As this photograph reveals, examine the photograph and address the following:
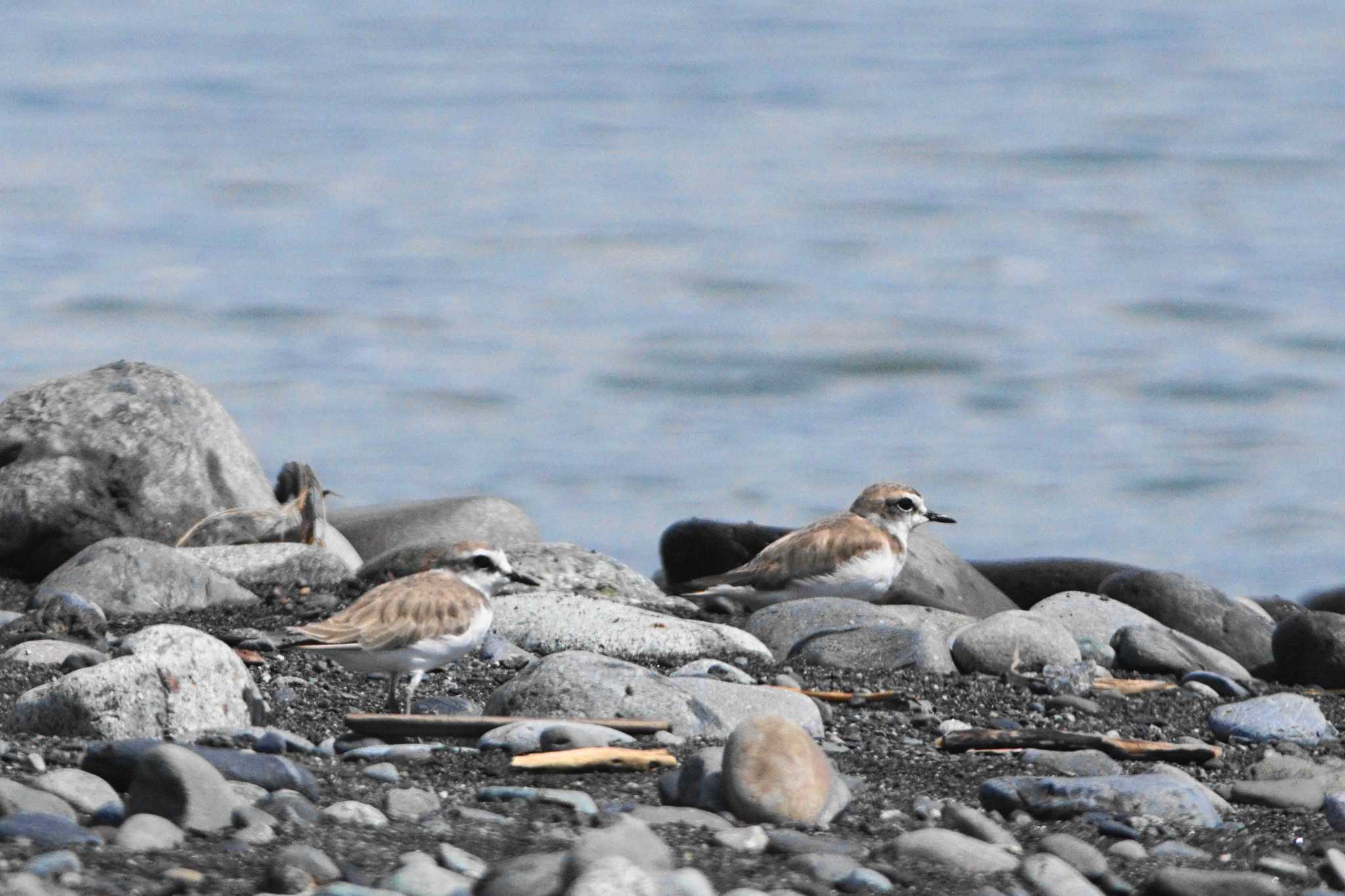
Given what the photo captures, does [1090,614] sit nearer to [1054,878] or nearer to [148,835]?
[1054,878]

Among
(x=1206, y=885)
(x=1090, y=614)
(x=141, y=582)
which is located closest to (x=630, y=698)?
(x=1206, y=885)

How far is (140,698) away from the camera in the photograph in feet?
20.8

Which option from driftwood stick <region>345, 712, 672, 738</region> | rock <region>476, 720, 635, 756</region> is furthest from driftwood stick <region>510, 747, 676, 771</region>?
driftwood stick <region>345, 712, 672, 738</region>

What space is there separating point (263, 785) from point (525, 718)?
1449 mm

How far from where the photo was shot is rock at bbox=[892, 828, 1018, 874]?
5.16 metres

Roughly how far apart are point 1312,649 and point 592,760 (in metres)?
4.93

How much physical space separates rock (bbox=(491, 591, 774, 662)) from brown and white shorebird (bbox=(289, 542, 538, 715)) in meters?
1.08

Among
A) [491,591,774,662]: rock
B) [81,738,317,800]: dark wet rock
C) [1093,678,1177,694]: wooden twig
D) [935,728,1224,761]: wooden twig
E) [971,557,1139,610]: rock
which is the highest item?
[81,738,317,800]: dark wet rock

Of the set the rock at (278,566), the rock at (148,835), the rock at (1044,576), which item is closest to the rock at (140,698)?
the rock at (148,835)

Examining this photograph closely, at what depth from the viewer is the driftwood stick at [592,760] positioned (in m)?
6.07

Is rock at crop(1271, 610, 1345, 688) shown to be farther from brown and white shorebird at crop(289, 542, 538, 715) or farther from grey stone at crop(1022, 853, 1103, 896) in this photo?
grey stone at crop(1022, 853, 1103, 896)

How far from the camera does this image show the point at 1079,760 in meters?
6.69

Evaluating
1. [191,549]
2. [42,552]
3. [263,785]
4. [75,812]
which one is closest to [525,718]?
[263,785]

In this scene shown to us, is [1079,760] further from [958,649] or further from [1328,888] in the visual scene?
[958,649]
